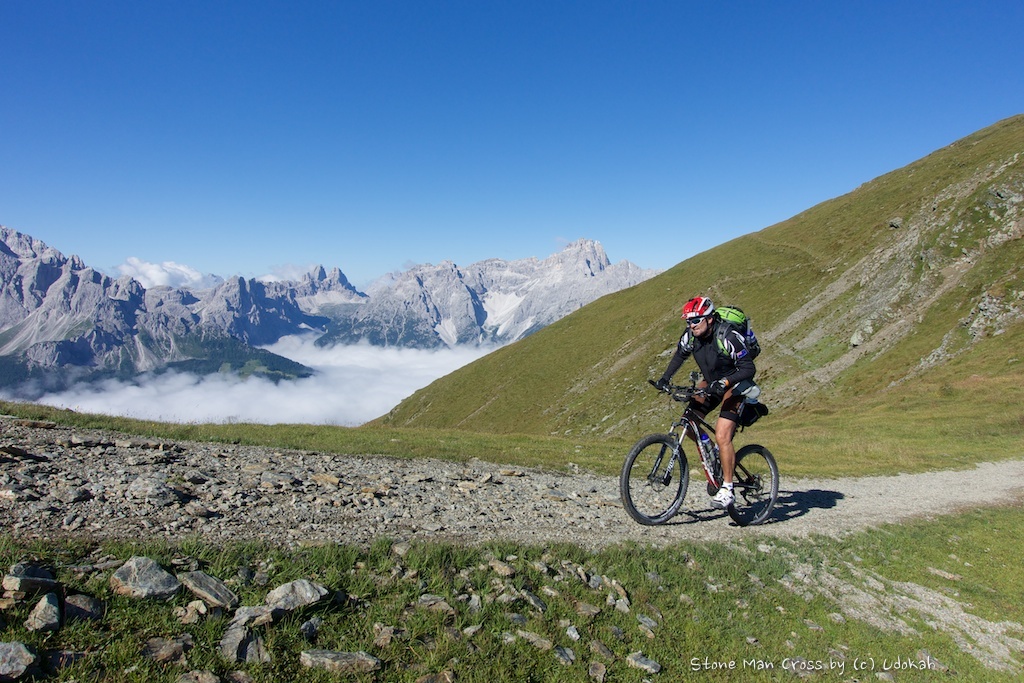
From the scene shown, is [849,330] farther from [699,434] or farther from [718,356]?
[718,356]

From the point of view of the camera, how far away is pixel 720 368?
11633mm

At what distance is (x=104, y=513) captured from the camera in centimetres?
744

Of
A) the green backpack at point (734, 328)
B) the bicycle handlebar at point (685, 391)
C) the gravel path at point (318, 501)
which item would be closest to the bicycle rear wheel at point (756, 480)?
the gravel path at point (318, 501)

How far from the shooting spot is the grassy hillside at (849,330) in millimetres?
42531

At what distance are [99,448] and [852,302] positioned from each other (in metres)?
86.4

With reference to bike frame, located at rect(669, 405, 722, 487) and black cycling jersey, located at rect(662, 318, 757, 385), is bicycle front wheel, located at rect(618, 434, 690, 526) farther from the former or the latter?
black cycling jersey, located at rect(662, 318, 757, 385)

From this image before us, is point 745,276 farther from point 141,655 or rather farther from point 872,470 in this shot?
point 141,655

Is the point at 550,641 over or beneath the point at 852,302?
beneath

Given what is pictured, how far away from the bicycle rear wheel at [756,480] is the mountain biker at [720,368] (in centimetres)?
112

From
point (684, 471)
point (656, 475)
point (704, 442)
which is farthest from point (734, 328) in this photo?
point (656, 475)

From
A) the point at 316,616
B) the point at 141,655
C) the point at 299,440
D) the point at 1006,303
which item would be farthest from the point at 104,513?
the point at 1006,303

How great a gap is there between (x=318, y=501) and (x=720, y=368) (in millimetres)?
9188

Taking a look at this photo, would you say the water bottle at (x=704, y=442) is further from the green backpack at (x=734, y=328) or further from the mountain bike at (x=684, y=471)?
the green backpack at (x=734, y=328)

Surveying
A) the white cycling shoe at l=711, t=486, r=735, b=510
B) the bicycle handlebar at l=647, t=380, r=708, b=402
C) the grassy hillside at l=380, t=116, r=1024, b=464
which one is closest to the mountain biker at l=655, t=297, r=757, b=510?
the white cycling shoe at l=711, t=486, r=735, b=510
